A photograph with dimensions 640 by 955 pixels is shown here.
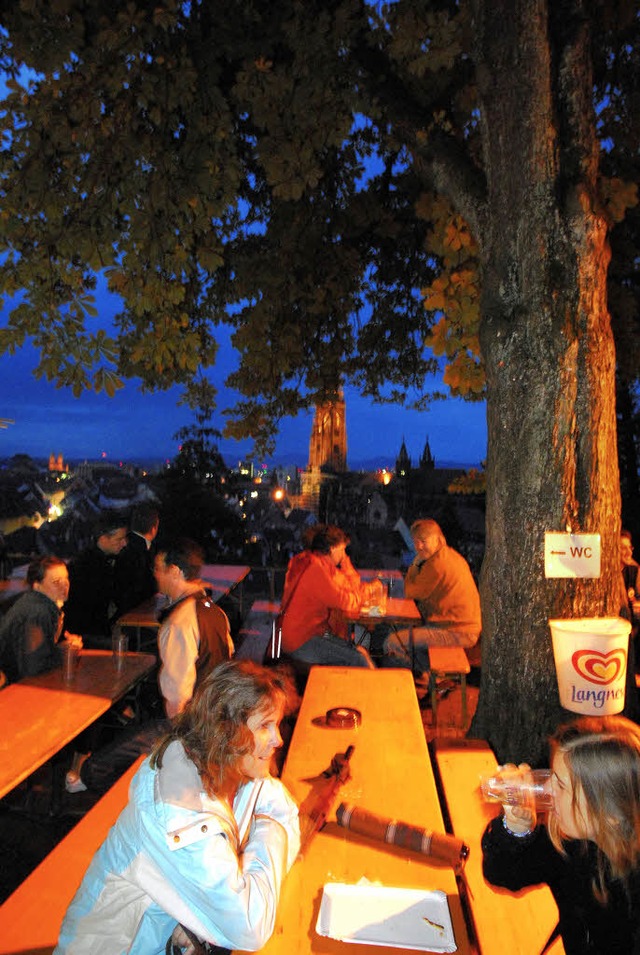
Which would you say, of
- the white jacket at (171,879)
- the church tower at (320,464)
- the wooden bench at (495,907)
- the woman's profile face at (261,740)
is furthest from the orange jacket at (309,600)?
the church tower at (320,464)

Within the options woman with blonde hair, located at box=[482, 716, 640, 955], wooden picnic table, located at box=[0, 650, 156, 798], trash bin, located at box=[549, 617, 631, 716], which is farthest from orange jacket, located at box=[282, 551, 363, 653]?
woman with blonde hair, located at box=[482, 716, 640, 955]

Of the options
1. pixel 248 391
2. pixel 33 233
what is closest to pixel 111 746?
pixel 33 233

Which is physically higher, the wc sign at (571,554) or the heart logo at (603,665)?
the wc sign at (571,554)

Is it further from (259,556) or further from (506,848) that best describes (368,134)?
(259,556)

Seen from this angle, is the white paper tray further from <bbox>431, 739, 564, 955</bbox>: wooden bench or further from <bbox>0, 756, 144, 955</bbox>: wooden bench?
<bbox>0, 756, 144, 955</bbox>: wooden bench

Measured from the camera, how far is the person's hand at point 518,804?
1.80 metres

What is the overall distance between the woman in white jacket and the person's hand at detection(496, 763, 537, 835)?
24.8 inches

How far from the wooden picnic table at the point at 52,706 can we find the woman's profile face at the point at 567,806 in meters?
2.01

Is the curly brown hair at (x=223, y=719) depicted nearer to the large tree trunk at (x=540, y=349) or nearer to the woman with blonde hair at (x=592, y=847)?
the woman with blonde hair at (x=592, y=847)

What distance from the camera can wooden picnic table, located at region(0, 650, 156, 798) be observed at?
8.68 ft

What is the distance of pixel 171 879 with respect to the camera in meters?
1.48

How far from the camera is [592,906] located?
1631 mm

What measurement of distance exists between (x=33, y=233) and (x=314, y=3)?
8.82ft

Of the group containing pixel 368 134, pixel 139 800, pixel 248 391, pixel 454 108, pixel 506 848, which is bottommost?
pixel 506 848
